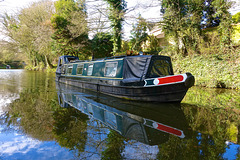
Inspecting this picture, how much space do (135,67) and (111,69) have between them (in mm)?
1528

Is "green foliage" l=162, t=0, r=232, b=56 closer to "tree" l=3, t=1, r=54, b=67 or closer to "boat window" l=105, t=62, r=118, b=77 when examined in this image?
"boat window" l=105, t=62, r=118, b=77

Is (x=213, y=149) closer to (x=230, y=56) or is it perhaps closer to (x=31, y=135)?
(x=31, y=135)

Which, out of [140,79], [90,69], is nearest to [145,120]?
[140,79]

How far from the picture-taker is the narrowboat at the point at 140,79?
5665 millimetres

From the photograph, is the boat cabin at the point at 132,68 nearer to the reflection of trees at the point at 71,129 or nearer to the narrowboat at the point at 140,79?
the narrowboat at the point at 140,79

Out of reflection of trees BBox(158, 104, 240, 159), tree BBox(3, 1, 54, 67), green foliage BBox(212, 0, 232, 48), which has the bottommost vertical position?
reflection of trees BBox(158, 104, 240, 159)

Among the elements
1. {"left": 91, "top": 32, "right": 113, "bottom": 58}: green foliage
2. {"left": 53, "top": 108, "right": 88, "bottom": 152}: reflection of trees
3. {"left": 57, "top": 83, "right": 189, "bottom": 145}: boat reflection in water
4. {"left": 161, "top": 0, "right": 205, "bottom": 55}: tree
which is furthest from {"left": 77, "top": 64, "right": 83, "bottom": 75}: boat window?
{"left": 91, "top": 32, "right": 113, "bottom": 58}: green foliage

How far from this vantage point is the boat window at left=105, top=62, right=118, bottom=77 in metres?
7.53

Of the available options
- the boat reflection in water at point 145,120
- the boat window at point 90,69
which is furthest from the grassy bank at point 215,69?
the boat window at point 90,69

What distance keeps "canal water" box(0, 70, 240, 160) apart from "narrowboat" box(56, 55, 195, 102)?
0.73 meters

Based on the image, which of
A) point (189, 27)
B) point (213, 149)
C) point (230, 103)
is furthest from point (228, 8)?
point (213, 149)

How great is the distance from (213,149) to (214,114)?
2475mm

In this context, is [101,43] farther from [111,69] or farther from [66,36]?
[111,69]

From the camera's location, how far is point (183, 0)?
14.3 meters
